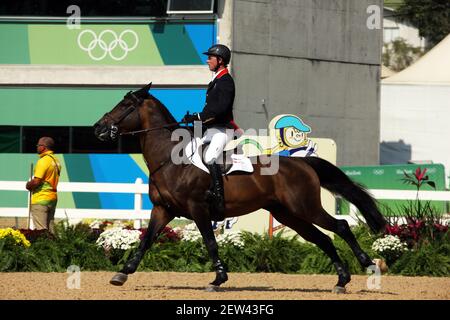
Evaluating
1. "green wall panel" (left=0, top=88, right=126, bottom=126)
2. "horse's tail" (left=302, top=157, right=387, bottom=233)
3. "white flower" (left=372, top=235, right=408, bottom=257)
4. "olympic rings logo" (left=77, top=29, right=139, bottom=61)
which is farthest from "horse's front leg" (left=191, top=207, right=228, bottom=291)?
Answer: "olympic rings logo" (left=77, top=29, right=139, bottom=61)

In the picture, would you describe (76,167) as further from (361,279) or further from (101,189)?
(361,279)

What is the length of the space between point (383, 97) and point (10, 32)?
1172 centimetres

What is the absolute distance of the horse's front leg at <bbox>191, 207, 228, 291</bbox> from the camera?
12.5 m

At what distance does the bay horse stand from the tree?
44.9m

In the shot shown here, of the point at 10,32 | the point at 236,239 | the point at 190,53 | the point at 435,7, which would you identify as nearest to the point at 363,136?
the point at 190,53

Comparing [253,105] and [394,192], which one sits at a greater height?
[253,105]

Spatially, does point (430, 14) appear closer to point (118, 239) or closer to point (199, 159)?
point (118, 239)

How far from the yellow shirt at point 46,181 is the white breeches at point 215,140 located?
5306 millimetres

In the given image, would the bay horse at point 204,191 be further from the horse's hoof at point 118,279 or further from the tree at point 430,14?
the tree at point 430,14

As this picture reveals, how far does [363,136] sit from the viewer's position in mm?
31750

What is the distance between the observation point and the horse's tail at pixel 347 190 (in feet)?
44.4

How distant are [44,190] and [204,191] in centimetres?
559

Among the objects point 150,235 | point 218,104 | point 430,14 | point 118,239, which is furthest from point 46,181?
point 430,14

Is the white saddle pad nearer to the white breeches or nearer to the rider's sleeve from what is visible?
the white breeches
